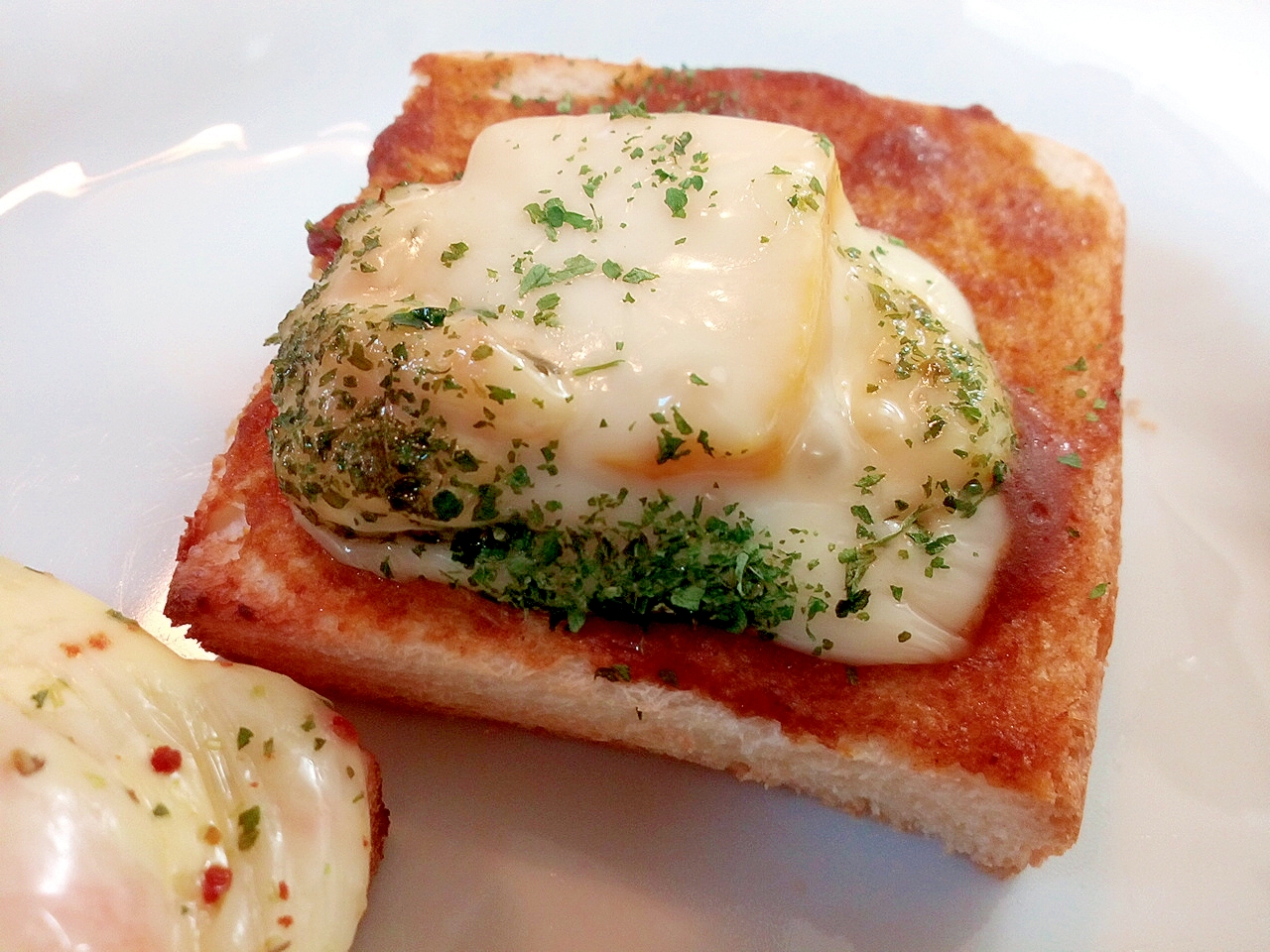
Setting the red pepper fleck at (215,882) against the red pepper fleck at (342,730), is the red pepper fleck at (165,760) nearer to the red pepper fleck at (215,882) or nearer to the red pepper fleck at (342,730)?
the red pepper fleck at (215,882)

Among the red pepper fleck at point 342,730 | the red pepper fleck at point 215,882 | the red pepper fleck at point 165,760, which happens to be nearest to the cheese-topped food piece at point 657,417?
the red pepper fleck at point 342,730

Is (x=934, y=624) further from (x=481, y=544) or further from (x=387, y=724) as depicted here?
(x=387, y=724)

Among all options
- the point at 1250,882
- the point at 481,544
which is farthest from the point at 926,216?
the point at 1250,882

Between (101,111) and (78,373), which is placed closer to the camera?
(78,373)

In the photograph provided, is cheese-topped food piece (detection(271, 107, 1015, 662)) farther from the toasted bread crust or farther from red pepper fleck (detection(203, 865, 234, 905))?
red pepper fleck (detection(203, 865, 234, 905))

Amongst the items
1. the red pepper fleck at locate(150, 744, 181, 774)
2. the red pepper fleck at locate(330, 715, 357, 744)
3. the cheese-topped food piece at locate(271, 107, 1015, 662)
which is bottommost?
the red pepper fleck at locate(330, 715, 357, 744)

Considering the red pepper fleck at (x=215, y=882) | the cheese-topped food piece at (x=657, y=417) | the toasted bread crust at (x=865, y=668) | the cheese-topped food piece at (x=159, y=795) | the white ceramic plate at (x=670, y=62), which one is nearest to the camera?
the cheese-topped food piece at (x=159, y=795)

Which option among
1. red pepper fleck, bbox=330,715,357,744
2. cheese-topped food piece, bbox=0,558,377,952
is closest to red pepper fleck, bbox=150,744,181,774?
cheese-topped food piece, bbox=0,558,377,952
